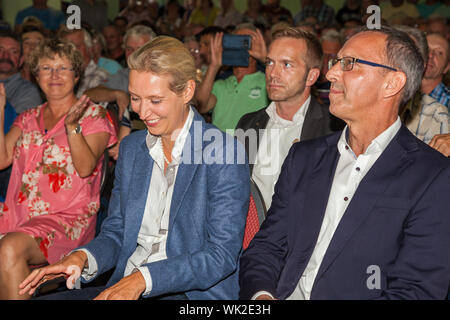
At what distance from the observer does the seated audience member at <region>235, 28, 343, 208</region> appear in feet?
9.19

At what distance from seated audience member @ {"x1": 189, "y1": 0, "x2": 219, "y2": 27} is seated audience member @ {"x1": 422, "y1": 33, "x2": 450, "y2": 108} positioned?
17.9ft

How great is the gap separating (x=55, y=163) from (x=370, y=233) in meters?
1.74

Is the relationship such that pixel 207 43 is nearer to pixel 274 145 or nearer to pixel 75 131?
pixel 274 145

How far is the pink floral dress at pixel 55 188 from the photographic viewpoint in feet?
8.61

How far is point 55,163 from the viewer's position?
2.64 meters

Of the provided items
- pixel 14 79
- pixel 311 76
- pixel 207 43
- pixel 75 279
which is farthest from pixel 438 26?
pixel 75 279

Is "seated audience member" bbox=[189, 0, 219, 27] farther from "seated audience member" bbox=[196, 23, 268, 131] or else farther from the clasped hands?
the clasped hands

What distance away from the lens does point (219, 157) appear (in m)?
1.78

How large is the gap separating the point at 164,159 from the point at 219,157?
0.86 ft

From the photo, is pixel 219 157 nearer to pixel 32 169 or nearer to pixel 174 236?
pixel 174 236

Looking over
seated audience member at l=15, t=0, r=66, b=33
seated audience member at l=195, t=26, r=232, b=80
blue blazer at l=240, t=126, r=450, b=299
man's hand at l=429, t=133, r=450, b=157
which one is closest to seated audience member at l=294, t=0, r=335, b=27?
seated audience member at l=195, t=26, r=232, b=80

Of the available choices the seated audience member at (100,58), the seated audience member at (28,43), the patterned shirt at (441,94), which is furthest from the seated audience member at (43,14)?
the patterned shirt at (441,94)

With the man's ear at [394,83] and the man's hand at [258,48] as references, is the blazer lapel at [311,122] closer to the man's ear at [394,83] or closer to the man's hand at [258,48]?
the man's hand at [258,48]

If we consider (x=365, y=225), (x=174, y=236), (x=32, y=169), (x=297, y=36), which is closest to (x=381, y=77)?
(x=365, y=225)
